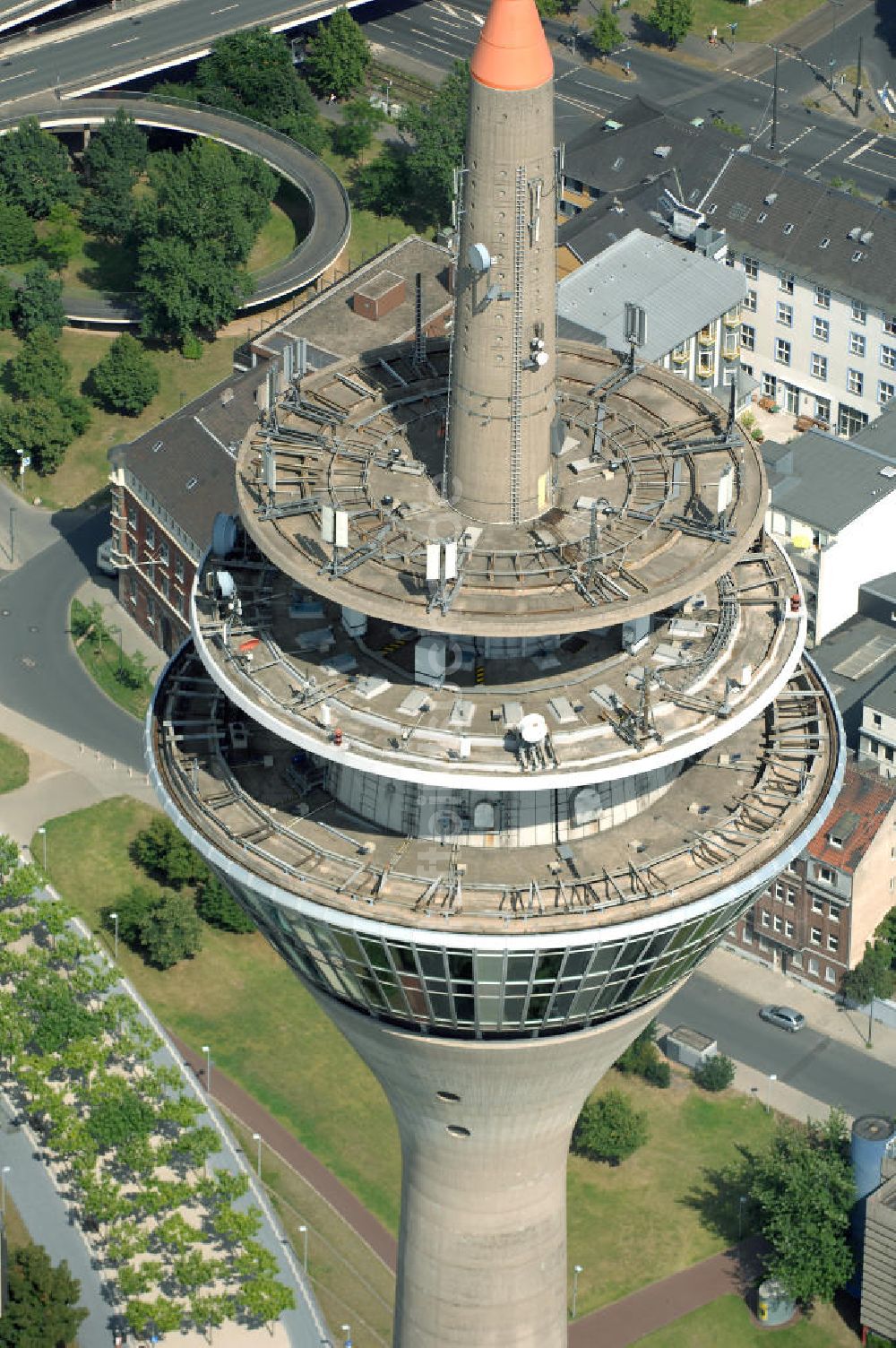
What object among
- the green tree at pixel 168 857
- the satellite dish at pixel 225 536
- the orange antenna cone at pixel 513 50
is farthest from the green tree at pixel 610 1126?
the orange antenna cone at pixel 513 50

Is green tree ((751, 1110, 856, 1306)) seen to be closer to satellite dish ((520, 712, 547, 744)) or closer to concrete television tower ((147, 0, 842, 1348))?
concrete television tower ((147, 0, 842, 1348))

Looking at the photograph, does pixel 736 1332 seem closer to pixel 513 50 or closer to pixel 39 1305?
pixel 39 1305

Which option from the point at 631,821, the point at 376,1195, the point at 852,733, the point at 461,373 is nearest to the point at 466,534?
the point at 461,373

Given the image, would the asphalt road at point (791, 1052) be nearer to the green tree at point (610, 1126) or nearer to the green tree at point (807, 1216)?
the green tree at point (807, 1216)

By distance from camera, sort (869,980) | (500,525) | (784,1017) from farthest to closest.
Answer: (784,1017)
(869,980)
(500,525)

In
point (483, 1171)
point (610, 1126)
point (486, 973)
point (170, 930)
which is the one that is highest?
point (486, 973)

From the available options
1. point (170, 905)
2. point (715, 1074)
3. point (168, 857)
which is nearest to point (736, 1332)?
point (715, 1074)

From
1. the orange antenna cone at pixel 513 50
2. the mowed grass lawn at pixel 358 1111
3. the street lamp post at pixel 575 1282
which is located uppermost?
the orange antenna cone at pixel 513 50

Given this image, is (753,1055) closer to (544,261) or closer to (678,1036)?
(678,1036)
